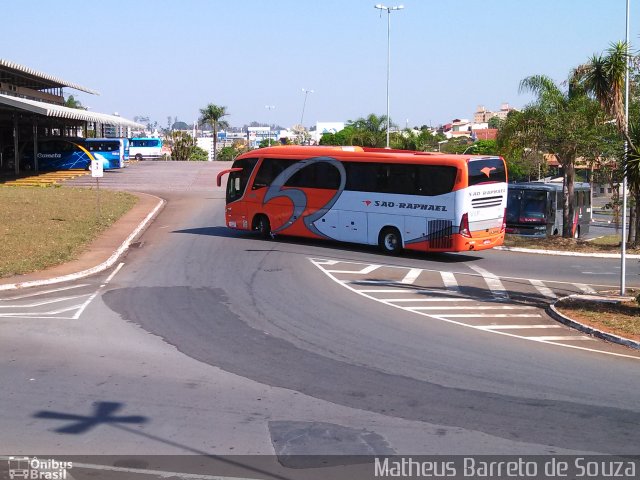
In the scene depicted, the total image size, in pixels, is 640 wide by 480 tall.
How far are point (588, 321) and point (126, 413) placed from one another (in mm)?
9021

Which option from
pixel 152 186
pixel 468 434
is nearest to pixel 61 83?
pixel 152 186

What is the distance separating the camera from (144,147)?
274 ft

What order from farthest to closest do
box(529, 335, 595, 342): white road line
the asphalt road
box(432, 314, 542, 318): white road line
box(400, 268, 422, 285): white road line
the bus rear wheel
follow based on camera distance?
the bus rear wheel → box(400, 268, 422, 285): white road line → box(432, 314, 542, 318): white road line → box(529, 335, 595, 342): white road line → the asphalt road

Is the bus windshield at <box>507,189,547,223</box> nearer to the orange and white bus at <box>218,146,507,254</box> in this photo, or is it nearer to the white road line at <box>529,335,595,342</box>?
the orange and white bus at <box>218,146,507,254</box>

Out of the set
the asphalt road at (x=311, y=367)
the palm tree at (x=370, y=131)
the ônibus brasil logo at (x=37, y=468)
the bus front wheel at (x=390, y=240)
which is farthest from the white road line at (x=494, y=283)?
the palm tree at (x=370, y=131)

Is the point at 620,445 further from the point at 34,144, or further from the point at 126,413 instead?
the point at 34,144

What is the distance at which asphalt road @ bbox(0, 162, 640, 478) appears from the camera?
7984mm

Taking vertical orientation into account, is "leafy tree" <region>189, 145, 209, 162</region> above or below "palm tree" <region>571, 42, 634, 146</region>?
above

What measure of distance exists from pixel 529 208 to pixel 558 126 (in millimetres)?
6692

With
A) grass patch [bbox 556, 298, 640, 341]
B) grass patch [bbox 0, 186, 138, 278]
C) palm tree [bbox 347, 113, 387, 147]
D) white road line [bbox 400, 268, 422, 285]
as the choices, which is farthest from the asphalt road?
palm tree [bbox 347, 113, 387, 147]

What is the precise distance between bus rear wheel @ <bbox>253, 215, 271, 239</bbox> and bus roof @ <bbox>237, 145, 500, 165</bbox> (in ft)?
7.56

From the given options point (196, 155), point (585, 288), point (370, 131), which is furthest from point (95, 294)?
point (196, 155)

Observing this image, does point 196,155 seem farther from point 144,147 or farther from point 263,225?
point 263,225

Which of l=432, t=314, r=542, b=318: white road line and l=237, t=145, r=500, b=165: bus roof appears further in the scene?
l=237, t=145, r=500, b=165: bus roof
